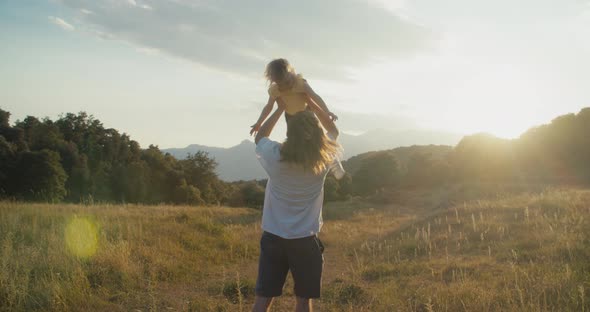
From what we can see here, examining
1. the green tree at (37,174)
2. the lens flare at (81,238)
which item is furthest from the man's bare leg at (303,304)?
the green tree at (37,174)

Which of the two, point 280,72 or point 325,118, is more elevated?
point 280,72

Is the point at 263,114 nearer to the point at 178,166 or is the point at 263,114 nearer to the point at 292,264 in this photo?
the point at 292,264

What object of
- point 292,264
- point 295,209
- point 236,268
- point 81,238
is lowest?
point 236,268

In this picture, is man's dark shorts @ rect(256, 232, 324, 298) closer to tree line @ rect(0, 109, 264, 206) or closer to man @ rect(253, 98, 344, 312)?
man @ rect(253, 98, 344, 312)

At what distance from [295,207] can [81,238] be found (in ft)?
18.6

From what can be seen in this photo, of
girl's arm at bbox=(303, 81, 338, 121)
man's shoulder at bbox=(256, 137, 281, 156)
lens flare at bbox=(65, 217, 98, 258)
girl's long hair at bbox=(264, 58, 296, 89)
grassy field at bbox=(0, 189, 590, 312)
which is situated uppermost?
girl's long hair at bbox=(264, 58, 296, 89)

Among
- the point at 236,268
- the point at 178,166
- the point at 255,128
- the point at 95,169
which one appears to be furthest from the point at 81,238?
the point at 178,166

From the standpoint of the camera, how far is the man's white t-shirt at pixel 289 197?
3037mm

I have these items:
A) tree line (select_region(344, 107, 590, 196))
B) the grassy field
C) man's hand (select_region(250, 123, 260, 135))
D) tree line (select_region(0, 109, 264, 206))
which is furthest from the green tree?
man's hand (select_region(250, 123, 260, 135))

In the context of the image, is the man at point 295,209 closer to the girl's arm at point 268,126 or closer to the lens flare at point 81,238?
the girl's arm at point 268,126

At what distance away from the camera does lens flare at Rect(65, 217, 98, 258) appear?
6633 millimetres

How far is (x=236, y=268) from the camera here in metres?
7.95

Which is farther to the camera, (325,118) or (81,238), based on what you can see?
(81,238)

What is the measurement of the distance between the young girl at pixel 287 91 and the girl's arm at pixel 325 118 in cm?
2
